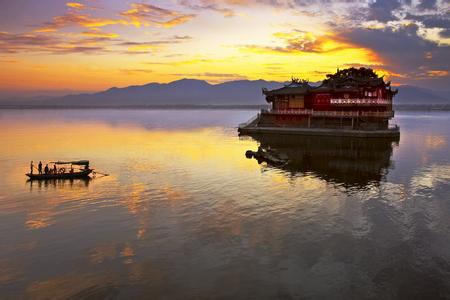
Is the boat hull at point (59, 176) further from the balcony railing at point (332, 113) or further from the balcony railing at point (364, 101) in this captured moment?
the balcony railing at point (364, 101)

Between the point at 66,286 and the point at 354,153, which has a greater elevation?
the point at 354,153

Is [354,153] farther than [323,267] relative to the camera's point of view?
Yes

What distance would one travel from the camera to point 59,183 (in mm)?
44375

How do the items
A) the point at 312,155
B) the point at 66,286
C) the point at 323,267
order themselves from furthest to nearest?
the point at 312,155, the point at 323,267, the point at 66,286

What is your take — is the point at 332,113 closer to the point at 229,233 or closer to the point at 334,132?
the point at 334,132

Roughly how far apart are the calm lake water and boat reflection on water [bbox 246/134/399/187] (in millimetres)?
662

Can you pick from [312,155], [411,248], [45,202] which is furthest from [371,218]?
[312,155]

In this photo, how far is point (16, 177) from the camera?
160 ft

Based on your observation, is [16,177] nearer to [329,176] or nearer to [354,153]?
[329,176]

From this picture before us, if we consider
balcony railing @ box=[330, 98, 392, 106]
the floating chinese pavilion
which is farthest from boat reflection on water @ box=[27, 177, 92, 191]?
balcony railing @ box=[330, 98, 392, 106]

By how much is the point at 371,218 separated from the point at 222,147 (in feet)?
161

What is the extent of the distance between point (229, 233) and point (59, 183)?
81.6 ft

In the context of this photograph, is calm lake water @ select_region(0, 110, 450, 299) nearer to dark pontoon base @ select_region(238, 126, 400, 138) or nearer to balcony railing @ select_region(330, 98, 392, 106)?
dark pontoon base @ select_region(238, 126, 400, 138)

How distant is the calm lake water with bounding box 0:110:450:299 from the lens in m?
21.3
